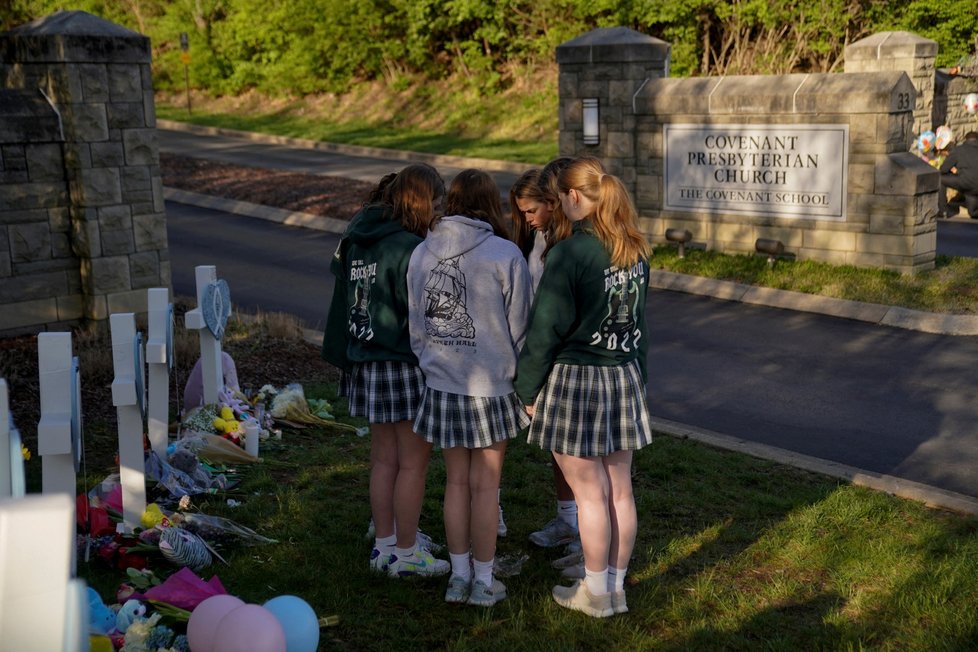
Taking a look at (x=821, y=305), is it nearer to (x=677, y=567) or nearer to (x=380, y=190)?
(x=677, y=567)

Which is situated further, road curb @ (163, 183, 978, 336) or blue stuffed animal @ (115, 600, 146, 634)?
road curb @ (163, 183, 978, 336)

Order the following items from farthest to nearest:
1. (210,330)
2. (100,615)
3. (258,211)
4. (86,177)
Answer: (258,211) < (86,177) < (210,330) < (100,615)

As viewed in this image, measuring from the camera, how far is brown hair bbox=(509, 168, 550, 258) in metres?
4.86

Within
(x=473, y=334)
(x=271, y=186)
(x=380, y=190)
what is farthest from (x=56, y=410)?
(x=271, y=186)

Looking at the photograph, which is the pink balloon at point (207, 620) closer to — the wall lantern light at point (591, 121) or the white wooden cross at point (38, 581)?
the white wooden cross at point (38, 581)

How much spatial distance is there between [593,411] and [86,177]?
658cm

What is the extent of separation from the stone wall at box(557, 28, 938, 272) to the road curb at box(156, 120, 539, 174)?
7.51m

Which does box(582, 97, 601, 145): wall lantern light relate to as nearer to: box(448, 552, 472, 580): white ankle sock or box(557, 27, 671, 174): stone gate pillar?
box(557, 27, 671, 174): stone gate pillar

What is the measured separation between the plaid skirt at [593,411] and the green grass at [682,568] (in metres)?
0.76

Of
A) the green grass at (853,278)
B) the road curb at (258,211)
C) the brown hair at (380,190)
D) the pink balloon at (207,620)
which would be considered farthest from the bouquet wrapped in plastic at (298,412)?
the road curb at (258,211)

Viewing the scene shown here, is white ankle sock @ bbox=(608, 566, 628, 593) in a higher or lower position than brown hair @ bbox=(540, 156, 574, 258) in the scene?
lower

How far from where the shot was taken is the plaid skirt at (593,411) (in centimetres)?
455

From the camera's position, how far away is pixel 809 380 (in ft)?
29.3

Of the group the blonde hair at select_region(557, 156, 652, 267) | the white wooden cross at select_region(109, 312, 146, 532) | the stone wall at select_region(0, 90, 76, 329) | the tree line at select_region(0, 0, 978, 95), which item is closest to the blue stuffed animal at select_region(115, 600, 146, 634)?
the white wooden cross at select_region(109, 312, 146, 532)
